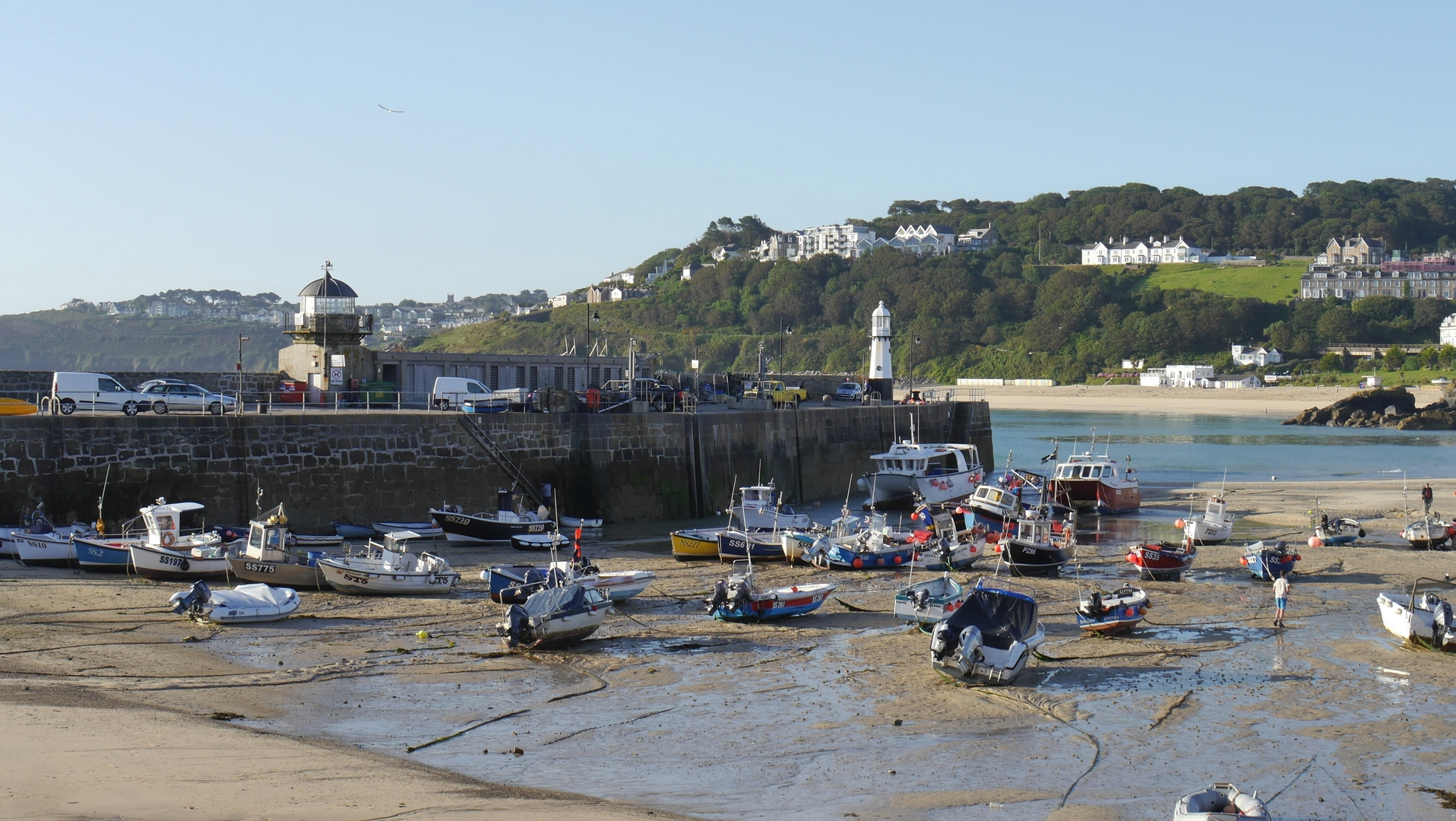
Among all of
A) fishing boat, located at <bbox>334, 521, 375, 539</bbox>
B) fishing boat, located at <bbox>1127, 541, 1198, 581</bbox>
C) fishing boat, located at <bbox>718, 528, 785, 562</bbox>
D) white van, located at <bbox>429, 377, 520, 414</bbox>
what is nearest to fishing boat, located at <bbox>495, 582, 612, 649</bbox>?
fishing boat, located at <bbox>718, 528, 785, 562</bbox>

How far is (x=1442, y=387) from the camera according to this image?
105125 mm

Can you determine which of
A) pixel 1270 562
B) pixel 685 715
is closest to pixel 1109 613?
pixel 1270 562

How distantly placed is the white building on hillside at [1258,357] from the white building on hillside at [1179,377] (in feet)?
22.3

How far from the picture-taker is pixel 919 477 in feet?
132

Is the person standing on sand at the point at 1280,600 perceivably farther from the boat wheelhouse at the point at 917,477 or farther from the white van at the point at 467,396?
the white van at the point at 467,396

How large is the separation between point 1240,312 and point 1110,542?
401 feet

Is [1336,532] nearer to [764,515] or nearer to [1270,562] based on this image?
[1270,562]

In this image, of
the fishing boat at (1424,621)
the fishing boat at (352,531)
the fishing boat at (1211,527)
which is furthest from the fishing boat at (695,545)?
the fishing boat at (1424,621)

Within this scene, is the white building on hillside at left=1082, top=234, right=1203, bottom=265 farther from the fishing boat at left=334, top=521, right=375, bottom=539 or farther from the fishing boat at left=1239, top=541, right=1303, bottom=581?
the fishing boat at left=334, top=521, right=375, bottom=539

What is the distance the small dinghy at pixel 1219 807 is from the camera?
405 inches

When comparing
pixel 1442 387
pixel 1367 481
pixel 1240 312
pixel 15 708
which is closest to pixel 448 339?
pixel 1240 312

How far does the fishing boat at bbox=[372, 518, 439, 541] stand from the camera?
2861 cm

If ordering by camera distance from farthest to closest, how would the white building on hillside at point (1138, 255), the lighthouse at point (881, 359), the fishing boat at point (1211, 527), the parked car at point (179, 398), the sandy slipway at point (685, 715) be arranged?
the white building on hillside at point (1138, 255), the lighthouse at point (881, 359), the fishing boat at point (1211, 527), the parked car at point (179, 398), the sandy slipway at point (685, 715)

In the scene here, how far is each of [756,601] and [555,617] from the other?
3.86 metres
